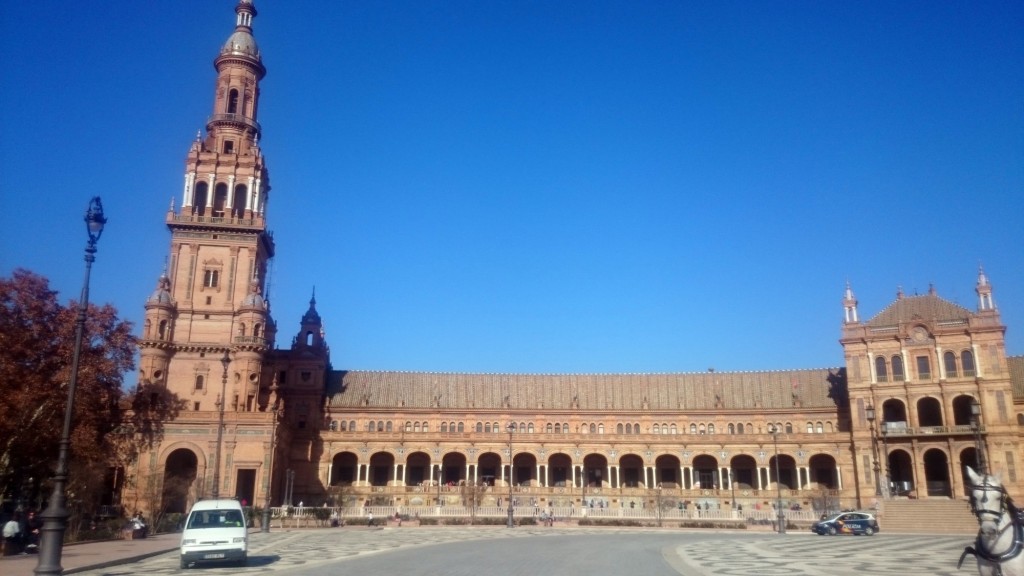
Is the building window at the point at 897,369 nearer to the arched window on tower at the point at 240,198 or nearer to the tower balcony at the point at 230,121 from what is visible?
the arched window on tower at the point at 240,198

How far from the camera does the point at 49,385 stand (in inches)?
1702

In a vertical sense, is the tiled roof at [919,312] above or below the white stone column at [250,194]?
below

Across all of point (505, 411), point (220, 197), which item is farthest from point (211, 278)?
point (505, 411)

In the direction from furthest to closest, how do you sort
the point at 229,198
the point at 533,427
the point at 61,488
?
1. the point at 533,427
2. the point at 229,198
3. the point at 61,488

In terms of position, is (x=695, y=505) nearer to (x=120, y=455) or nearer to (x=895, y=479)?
(x=895, y=479)

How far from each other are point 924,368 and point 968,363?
3627 mm

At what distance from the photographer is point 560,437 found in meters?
80.2

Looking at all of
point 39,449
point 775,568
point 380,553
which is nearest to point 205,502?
point 380,553

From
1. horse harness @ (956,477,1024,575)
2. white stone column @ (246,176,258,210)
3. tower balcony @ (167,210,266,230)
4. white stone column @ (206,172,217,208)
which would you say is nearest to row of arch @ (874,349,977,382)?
tower balcony @ (167,210,266,230)

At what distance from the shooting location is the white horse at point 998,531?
10844mm

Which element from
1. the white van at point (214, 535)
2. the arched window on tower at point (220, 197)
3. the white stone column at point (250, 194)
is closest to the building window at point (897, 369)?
the white stone column at point (250, 194)

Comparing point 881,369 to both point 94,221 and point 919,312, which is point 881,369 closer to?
point 919,312

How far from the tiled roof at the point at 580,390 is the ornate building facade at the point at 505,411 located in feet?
0.77

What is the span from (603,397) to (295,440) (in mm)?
34013
